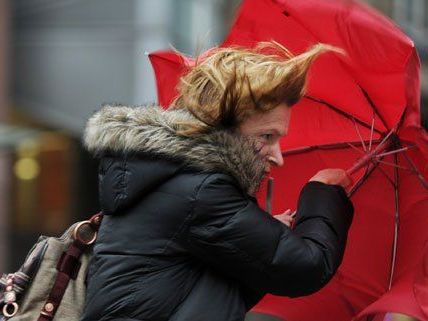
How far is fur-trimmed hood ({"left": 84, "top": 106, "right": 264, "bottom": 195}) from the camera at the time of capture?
2789mm

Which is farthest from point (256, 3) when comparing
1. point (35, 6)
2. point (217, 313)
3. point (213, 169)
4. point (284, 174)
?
point (35, 6)

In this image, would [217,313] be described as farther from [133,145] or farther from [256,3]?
[256,3]

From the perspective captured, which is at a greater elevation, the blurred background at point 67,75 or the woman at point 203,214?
the woman at point 203,214

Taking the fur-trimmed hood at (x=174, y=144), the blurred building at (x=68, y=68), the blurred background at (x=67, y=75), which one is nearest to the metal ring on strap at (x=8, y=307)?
the fur-trimmed hood at (x=174, y=144)

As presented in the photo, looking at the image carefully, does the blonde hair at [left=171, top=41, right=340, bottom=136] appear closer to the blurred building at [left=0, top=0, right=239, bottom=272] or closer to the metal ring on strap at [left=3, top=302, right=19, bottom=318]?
the metal ring on strap at [left=3, top=302, right=19, bottom=318]

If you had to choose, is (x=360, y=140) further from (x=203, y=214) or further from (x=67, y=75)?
(x=67, y=75)

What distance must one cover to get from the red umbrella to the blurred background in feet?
24.5

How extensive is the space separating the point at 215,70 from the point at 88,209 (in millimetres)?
9969

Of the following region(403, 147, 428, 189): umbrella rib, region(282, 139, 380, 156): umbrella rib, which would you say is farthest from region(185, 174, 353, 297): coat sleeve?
region(282, 139, 380, 156): umbrella rib

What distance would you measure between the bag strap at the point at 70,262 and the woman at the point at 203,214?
111 millimetres

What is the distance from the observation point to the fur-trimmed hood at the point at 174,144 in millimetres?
2789

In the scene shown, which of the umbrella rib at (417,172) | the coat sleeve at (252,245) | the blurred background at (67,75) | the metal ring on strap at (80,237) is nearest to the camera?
the coat sleeve at (252,245)

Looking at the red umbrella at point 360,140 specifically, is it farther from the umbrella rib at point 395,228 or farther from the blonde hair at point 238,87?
the blonde hair at point 238,87

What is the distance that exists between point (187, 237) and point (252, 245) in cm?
18
